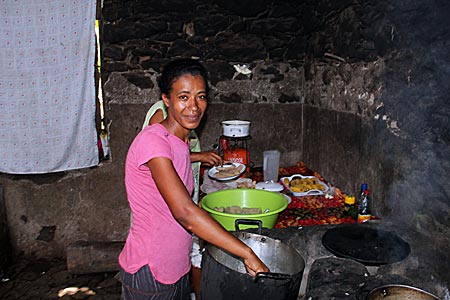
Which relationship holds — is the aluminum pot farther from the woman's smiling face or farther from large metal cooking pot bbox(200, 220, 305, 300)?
large metal cooking pot bbox(200, 220, 305, 300)

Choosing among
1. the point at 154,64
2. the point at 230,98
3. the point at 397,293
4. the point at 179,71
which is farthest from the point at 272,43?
the point at 397,293

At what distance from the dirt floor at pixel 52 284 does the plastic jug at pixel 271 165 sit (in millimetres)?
2015

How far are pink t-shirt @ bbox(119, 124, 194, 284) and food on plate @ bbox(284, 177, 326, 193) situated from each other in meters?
1.82

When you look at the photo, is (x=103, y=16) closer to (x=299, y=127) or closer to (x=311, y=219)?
(x=299, y=127)

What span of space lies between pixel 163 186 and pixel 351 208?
6.42ft

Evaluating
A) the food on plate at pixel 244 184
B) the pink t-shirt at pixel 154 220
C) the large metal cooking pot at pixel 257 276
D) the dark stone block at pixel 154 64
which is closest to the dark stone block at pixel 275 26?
the dark stone block at pixel 154 64

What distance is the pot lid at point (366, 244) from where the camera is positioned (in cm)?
210

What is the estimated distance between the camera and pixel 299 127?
4.79m

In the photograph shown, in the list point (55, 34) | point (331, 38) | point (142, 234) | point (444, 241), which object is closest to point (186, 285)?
point (142, 234)

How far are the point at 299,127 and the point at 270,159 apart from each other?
0.98m

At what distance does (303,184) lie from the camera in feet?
12.3

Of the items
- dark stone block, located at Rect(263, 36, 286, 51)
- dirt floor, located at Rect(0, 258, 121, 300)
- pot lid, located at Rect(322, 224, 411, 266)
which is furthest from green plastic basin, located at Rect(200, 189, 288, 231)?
dark stone block, located at Rect(263, 36, 286, 51)

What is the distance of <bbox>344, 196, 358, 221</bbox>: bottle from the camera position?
10.1ft

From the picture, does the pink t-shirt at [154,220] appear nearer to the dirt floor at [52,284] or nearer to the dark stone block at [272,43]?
the dirt floor at [52,284]
